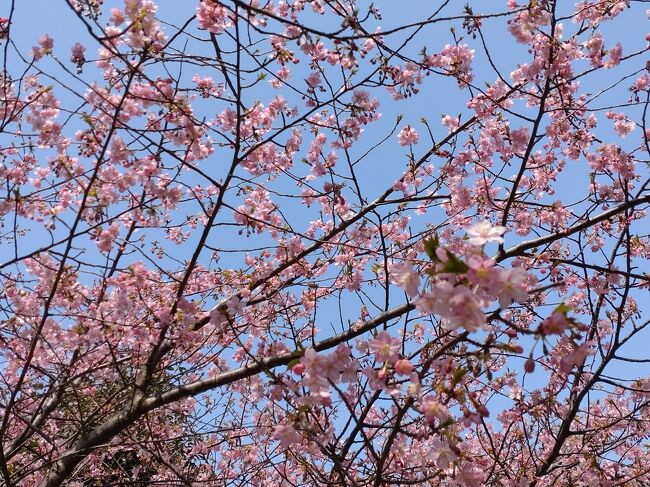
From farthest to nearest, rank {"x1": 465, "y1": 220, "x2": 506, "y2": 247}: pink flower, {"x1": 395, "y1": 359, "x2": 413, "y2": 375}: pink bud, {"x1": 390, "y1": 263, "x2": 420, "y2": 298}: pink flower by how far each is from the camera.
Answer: {"x1": 390, "y1": 263, "x2": 420, "y2": 298}: pink flower → {"x1": 395, "y1": 359, "x2": 413, "y2": 375}: pink bud → {"x1": 465, "y1": 220, "x2": 506, "y2": 247}: pink flower

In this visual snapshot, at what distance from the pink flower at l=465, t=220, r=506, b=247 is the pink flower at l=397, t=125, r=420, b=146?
3.61 m

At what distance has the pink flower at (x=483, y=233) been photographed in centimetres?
188

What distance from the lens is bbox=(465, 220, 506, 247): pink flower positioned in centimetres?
188

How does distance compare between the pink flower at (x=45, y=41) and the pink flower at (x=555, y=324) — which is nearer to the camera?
the pink flower at (x=555, y=324)

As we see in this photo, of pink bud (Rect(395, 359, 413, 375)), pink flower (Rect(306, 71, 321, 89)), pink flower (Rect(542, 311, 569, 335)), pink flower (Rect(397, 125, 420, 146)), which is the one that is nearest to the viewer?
pink flower (Rect(542, 311, 569, 335))

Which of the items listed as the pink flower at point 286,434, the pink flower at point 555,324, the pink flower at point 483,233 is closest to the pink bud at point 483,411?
the pink flower at point 555,324

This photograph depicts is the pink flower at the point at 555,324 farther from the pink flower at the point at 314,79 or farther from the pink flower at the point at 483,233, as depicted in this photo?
the pink flower at the point at 314,79

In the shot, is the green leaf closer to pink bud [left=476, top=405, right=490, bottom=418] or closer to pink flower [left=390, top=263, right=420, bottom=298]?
pink flower [left=390, top=263, right=420, bottom=298]

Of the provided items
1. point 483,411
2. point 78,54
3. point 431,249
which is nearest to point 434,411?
point 483,411

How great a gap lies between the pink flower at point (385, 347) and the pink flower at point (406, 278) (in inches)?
7.8

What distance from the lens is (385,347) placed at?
2.13 meters

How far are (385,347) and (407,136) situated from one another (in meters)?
3.76

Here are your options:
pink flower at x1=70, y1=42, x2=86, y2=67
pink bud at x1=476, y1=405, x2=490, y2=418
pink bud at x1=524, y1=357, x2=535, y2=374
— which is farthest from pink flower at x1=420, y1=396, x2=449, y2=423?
pink flower at x1=70, y1=42, x2=86, y2=67

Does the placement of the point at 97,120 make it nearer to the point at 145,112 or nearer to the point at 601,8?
the point at 145,112
